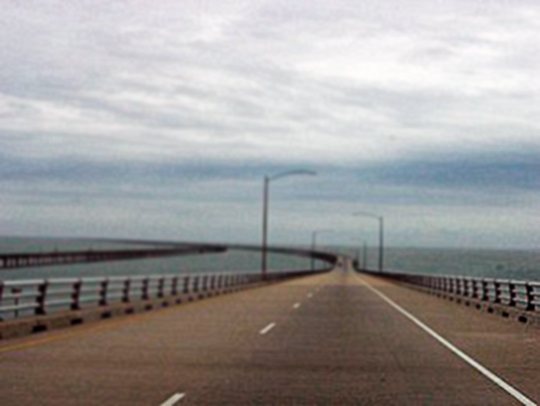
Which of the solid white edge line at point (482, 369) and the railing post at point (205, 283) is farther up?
the solid white edge line at point (482, 369)

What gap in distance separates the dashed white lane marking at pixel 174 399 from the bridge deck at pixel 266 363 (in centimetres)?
1

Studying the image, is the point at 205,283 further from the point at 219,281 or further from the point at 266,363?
the point at 266,363

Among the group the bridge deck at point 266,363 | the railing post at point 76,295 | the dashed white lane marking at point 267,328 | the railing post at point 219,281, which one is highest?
the railing post at point 76,295

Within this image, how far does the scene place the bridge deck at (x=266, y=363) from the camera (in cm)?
1216

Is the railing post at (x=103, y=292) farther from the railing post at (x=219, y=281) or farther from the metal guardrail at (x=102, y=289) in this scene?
the railing post at (x=219, y=281)

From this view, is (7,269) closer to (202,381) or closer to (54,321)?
(54,321)

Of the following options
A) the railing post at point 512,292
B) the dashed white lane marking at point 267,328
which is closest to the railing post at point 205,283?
the railing post at point 512,292

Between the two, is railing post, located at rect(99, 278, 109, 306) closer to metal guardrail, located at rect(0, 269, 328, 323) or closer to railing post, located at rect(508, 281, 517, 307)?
metal guardrail, located at rect(0, 269, 328, 323)

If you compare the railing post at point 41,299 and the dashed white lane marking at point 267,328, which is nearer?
the dashed white lane marking at point 267,328

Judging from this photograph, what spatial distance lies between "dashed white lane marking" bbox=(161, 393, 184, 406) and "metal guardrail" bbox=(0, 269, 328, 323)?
29.9ft

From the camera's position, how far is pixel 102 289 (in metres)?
29.1

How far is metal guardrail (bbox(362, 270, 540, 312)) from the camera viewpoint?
28.7 metres

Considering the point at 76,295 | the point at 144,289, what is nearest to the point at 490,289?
the point at 144,289

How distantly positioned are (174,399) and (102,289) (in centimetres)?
1777
